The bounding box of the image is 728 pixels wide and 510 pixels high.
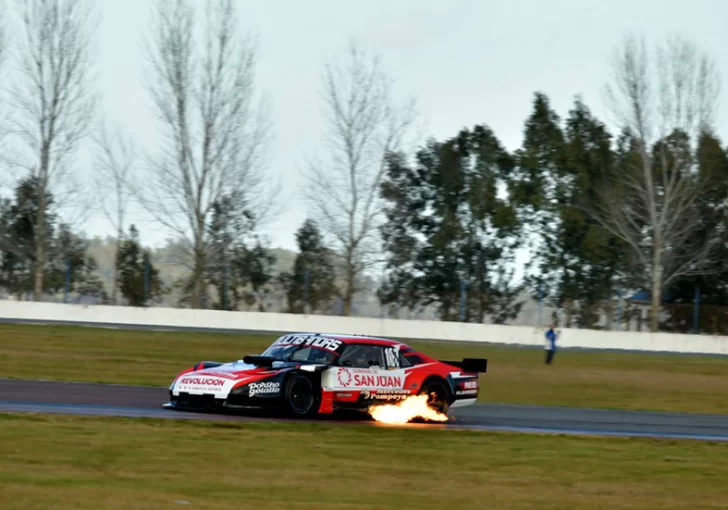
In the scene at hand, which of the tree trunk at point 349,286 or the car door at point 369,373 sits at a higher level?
the tree trunk at point 349,286

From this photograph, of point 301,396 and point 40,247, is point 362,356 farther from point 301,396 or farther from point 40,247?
point 40,247

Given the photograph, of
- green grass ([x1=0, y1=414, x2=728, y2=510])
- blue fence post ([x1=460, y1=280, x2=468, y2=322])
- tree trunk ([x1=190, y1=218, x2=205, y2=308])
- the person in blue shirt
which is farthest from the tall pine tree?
green grass ([x1=0, y1=414, x2=728, y2=510])

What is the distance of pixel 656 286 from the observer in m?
46.4

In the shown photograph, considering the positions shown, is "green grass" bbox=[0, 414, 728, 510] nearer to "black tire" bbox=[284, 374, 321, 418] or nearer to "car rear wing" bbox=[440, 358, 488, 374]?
"black tire" bbox=[284, 374, 321, 418]

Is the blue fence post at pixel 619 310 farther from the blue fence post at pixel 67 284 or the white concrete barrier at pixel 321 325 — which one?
the blue fence post at pixel 67 284

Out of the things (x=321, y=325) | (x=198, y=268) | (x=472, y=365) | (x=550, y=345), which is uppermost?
(x=198, y=268)

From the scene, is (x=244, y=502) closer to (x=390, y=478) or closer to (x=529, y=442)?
(x=390, y=478)

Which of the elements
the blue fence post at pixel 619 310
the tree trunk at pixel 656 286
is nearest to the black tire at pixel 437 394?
the blue fence post at pixel 619 310

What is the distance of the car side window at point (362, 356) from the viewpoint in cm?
1563

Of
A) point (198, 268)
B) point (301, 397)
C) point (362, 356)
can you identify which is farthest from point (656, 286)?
point (301, 397)

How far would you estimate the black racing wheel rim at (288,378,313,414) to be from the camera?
583 inches

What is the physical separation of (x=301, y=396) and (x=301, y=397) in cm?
2

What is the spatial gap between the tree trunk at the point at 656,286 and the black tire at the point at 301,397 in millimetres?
31482

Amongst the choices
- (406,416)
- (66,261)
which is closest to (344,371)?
(406,416)
